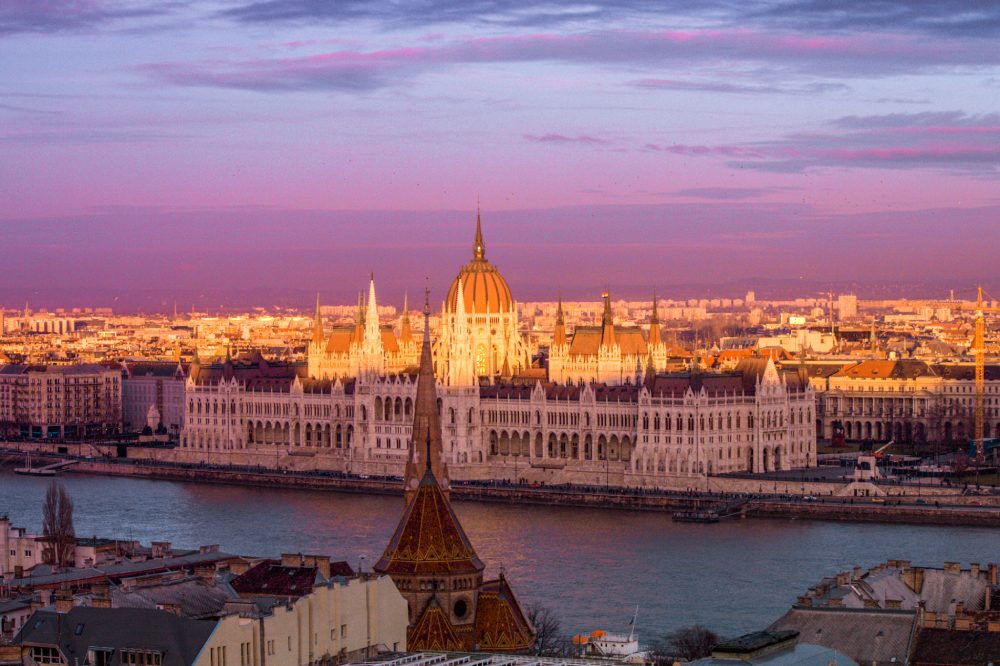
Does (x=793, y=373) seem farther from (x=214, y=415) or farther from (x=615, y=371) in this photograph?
(x=214, y=415)

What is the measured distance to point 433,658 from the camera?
2042cm

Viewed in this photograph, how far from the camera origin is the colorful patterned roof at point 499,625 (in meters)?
23.9

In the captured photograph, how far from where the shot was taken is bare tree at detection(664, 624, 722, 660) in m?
26.6

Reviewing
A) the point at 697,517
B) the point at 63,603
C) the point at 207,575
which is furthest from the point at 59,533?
the point at 697,517

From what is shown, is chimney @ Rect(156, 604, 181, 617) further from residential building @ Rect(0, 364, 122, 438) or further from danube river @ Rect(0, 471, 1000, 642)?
residential building @ Rect(0, 364, 122, 438)

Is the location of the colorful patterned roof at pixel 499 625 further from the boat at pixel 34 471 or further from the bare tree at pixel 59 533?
the boat at pixel 34 471

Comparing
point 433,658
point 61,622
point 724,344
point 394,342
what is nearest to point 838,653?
point 433,658

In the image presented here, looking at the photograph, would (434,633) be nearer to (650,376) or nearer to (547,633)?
(547,633)

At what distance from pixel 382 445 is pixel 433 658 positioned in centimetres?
4735

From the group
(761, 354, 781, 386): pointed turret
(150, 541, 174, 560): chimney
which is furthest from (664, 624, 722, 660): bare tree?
(761, 354, 781, 386): pointed turret

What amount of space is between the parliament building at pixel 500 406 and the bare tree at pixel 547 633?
24579mm

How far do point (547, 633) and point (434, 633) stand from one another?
639cm

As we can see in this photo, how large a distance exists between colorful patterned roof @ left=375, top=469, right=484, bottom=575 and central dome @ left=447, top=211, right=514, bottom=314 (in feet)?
152

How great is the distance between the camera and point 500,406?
2603 inches
